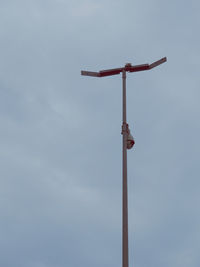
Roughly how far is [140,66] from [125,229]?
5695 millimetres

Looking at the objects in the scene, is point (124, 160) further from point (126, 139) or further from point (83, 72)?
point (83, 72)

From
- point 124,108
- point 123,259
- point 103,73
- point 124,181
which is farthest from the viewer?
point 103,73

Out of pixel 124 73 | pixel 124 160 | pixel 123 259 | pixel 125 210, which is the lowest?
pixel 123 259

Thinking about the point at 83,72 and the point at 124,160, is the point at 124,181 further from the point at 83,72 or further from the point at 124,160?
the point at 83,72

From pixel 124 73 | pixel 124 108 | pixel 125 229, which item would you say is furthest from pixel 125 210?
pixel 124 73

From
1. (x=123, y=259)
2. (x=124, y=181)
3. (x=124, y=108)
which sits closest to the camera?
(x=123, y=259)

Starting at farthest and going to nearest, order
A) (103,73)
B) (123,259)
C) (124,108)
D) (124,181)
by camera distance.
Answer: (103,73) < (124,108) < (124,181) < (123,259)

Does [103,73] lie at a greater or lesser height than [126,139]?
greater

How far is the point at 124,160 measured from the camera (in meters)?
17.4

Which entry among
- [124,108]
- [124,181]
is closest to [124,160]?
[124,181]

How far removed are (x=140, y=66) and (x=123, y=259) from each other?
653 cm

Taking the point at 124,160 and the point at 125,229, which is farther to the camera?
the point at 124,160

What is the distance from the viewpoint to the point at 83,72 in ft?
66.2

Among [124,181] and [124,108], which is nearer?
[124,181]
